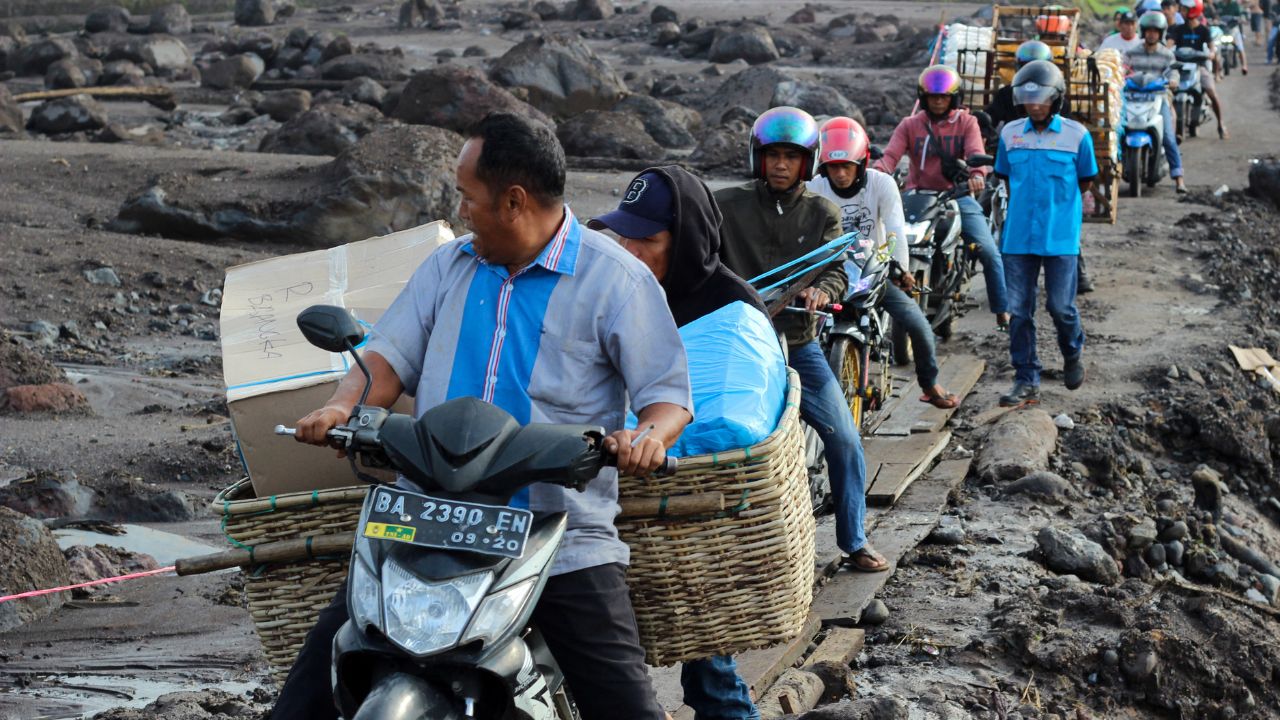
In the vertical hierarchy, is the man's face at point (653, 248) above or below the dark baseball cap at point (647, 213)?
below

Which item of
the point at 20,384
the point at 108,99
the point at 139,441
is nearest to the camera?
the point at 139,441

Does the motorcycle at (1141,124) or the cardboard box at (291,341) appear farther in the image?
the motorcycle at (1141,124)

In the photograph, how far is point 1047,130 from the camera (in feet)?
30.8

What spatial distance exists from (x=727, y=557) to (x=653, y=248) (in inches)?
44.0

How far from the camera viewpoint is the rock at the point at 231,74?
33.1 metres

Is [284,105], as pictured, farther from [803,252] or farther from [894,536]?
[803,252]

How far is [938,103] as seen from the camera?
10.5m

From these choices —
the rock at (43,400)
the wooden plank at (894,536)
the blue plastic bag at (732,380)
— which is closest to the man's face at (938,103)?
the wooden plank at (894,536)

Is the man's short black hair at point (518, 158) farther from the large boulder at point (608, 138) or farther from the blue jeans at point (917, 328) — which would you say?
the large boulder at point (608, 138)

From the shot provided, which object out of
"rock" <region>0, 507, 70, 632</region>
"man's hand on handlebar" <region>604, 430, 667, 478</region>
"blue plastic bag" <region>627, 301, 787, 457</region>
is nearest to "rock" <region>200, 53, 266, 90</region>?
"rock" <region>0, 507, 70, 632</region>

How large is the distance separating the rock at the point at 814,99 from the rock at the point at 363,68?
9833mm

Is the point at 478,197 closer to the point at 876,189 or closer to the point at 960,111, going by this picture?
the point at 876,189

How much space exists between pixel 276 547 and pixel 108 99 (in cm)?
2916

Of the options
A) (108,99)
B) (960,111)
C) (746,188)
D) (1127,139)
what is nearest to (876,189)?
(746,188)
